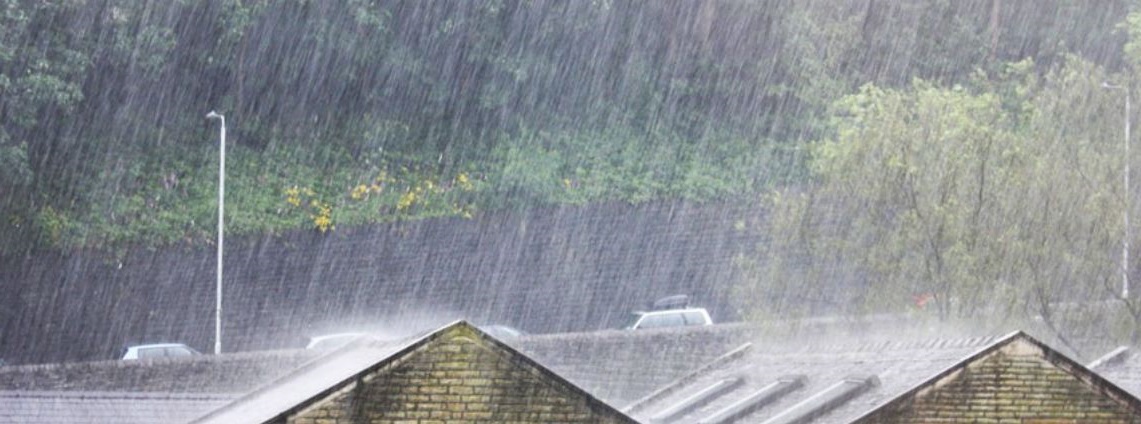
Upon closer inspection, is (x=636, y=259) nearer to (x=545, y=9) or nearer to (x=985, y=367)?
(x=545, y=9)

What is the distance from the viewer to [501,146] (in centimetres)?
5109

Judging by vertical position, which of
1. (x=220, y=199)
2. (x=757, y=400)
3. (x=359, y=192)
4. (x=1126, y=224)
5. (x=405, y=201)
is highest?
(x=1126, y=224)

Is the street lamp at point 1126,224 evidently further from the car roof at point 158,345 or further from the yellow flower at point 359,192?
the yellow flower at point 359,192

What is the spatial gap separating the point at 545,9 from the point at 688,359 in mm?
20331

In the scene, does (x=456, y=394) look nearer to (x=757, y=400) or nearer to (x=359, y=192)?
(x=757, y=400)

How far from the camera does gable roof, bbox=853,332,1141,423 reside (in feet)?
48.9

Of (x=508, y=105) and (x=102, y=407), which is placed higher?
(x=508, y=105)

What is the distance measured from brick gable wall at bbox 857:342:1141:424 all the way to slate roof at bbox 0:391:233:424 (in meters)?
7.20

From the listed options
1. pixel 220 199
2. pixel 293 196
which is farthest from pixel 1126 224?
pixel 293 196

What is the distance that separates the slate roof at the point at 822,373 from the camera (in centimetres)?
1543

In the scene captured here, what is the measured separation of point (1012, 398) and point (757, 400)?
2.29m

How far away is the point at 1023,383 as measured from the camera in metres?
15.2

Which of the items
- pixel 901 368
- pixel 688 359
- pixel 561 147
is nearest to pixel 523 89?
pixel 561 147

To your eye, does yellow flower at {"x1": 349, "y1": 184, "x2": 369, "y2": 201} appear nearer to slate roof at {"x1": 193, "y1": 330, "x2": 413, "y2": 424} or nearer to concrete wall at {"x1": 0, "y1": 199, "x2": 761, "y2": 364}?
concrete wall at {"x1": 0, "y1": 199, "x2": 761, "y2": 364}
